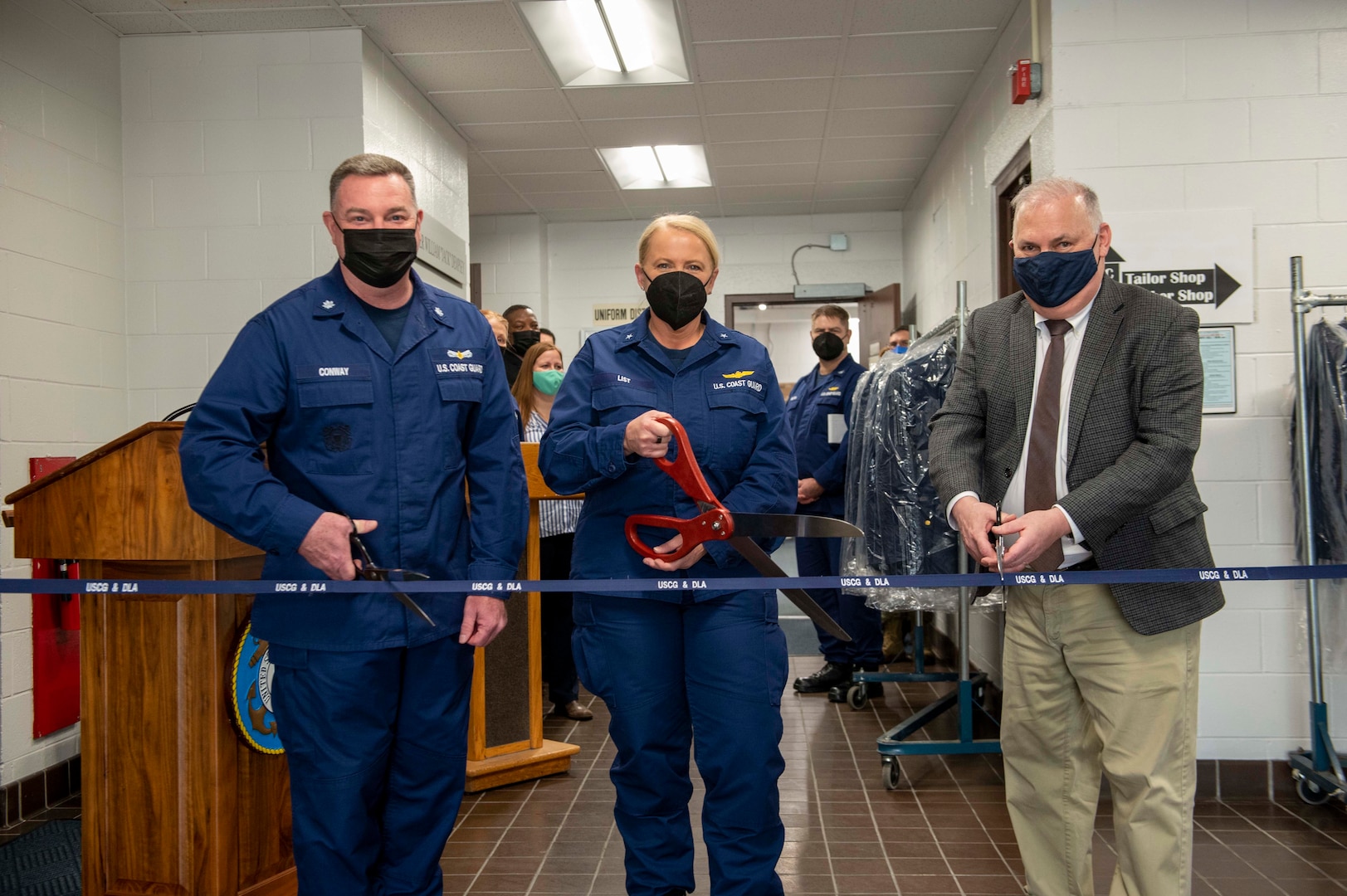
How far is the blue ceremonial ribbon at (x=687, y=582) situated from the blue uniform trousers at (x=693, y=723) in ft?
0.36

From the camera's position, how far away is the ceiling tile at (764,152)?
6145mm

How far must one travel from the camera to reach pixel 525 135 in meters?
5.92

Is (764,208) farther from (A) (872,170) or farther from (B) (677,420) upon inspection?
(B) (677,420)

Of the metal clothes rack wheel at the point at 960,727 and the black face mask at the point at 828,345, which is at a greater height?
the black face mask at the point at 828,345

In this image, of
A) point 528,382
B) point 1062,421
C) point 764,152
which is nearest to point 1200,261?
point 1062,421

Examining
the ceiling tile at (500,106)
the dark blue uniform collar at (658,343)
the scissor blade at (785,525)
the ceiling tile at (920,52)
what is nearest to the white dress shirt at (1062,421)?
the scissor blade at (785,525)

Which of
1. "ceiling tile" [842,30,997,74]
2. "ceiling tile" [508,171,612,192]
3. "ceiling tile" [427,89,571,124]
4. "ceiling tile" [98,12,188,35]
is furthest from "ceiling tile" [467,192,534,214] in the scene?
"ceiling tile" [842,30,997,74]

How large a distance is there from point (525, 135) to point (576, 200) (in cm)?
164

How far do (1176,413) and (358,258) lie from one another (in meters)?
1.50

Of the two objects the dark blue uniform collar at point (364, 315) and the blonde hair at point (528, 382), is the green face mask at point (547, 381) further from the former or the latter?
the dark blue uniform collar at point (364, 315)

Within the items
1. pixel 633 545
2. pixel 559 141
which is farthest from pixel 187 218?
pixel 633 545

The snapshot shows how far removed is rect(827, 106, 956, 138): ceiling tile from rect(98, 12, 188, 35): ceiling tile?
10.9 feet

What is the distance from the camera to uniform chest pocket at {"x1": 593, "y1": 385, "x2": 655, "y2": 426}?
193 cm

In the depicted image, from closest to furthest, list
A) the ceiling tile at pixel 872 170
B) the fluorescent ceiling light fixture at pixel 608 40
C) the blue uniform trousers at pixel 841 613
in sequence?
the fluorescent ceiling light fixture at pixel 608 40, the blue uniform trousers at pixel 841 613, the ceiling tile at pixel 872 170
